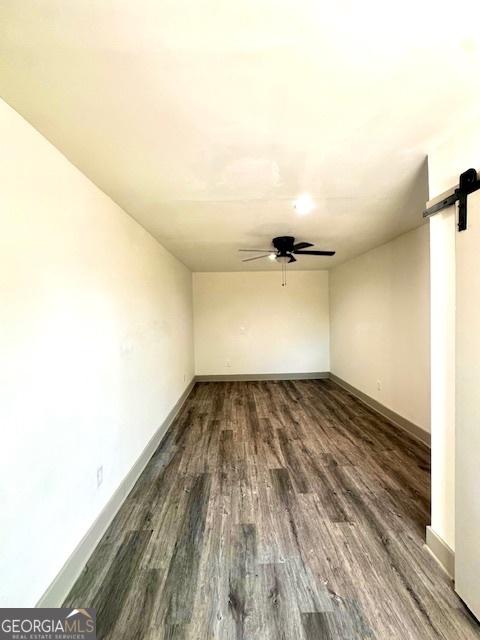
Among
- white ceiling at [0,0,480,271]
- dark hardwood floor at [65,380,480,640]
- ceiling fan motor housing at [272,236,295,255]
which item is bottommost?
dark hardwood floor at [65,380,480,640]

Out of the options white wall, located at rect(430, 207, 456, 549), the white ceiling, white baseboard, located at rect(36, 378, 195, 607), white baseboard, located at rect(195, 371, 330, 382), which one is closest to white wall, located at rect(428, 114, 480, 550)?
white wall, located at rect(430, 207, 456, 549)

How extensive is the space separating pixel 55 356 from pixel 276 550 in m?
1.72

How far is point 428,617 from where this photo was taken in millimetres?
1219

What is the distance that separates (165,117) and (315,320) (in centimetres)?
492

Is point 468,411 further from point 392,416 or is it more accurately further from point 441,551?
point 392,416

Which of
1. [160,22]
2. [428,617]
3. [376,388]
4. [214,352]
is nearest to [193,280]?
[214,352]

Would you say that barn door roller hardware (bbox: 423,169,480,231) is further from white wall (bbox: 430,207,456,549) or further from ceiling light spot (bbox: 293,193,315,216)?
ceiling light spot (bbox: 293,193,315,216)

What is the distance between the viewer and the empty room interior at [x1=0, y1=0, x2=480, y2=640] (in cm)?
90

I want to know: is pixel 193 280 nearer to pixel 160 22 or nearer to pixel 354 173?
pixel 354 173

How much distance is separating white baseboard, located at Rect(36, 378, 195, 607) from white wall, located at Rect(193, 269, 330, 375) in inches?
121

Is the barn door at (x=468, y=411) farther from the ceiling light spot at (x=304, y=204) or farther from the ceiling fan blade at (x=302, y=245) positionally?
the ceiling fan blade at (x=302, y=245)

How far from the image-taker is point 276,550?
5.13 feet

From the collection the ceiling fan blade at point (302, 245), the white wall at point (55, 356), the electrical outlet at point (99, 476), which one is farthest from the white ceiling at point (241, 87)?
the electrical outlet at point (99, 476)

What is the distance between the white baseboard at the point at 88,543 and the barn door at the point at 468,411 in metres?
2.01
